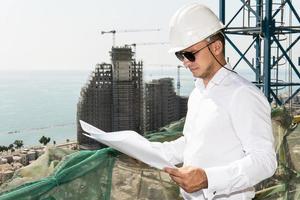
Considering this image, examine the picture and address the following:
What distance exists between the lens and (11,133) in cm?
9862

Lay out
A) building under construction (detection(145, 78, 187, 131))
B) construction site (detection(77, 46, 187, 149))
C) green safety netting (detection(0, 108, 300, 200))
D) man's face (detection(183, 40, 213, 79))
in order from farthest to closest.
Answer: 1. building under construction (detection(145, 78, 187, 131))
2. construction site (detection(77, 46, 187, 149))
3. green safety netting (detection(0, 108, 300, 200))
4. man's face (detection(183, 40, 213, 79))

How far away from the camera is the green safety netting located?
183cm

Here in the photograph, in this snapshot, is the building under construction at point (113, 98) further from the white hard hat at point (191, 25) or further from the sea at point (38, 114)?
the white hard hat at point (191, 25)

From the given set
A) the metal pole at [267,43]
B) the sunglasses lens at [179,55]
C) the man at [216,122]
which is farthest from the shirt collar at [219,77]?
the metal pole at [267,43]

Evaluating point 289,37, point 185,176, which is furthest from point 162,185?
point 289,37

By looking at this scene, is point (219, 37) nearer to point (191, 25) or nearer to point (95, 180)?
point (191, 25)

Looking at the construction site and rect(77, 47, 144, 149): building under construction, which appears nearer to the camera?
rect(77, 47, 144, 149): building under construction

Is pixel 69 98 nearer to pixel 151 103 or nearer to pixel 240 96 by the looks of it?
pixel 151 103

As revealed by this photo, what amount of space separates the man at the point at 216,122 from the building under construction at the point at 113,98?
5004cm

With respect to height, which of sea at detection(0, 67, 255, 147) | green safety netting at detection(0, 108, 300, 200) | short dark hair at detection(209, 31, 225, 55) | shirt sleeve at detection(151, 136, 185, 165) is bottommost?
sea at detection(0, 67, 255, 147)

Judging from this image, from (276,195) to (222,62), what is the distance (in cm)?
141

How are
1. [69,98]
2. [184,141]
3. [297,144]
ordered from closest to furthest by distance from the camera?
1. [184,141]
2. [297,144]
3. [69,98]

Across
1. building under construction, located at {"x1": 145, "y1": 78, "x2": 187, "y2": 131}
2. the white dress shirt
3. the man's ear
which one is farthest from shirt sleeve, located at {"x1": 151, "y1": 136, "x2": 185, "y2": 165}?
building under construction, located at {"x1": 145, "y1": 78, "x2": 187, "y2": 131}

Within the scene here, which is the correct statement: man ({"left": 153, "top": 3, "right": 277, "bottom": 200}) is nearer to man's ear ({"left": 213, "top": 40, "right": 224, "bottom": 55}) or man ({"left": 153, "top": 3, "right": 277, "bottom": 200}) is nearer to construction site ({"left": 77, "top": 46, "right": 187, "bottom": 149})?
man's ear ({"left": 213, "top": 40, "right": 224, "bottom": 55})
